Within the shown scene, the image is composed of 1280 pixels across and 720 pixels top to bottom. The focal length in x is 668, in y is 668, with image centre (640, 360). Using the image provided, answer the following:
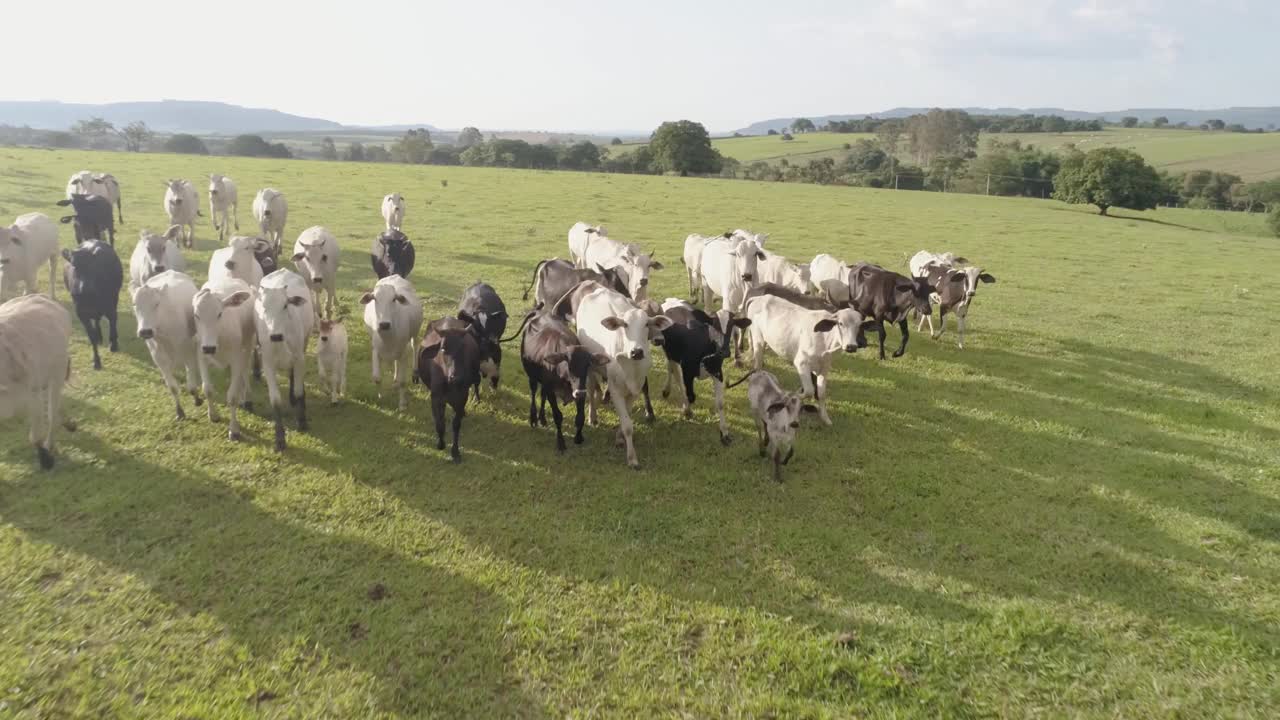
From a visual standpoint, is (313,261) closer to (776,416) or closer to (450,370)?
(450,370)

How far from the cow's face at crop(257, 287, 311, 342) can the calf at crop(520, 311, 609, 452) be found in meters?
2.67

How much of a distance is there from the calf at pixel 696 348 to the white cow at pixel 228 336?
4.95 metres

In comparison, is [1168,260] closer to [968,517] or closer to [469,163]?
[968,517]

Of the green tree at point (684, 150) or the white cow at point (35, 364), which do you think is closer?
the white cow at point (35, 364)

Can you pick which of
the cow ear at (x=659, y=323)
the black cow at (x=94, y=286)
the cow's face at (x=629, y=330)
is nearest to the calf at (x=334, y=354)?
the black cow at (x=94, y=286)

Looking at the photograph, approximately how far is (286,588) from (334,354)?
13.3ft

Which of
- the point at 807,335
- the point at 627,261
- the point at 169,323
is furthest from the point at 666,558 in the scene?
the point at 627,261

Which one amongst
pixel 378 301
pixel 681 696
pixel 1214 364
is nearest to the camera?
pixel 681 696

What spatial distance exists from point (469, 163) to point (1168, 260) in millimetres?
57471

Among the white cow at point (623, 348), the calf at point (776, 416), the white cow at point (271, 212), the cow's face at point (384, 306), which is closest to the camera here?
the calf at point (776, 416)

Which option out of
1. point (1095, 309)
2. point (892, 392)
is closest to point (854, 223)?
point (1095, 309)

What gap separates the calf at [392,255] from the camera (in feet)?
40.7

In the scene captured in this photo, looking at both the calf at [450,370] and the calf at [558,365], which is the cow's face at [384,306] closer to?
the calf at [450,370]

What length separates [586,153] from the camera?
68750 millimetres
